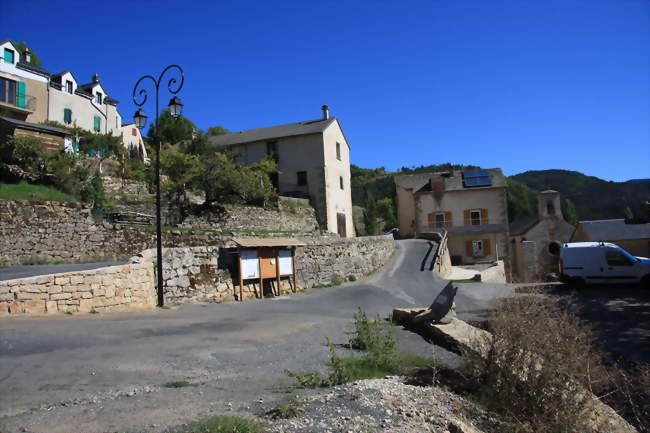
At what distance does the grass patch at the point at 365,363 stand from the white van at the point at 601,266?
1068 cm

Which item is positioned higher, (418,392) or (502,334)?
(502,334)

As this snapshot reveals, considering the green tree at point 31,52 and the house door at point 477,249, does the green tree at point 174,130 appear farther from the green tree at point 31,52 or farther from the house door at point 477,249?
the house door at point 477,249

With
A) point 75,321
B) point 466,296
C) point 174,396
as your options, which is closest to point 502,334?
point 174,396

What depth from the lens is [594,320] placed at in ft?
34.7

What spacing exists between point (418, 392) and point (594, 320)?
749cm

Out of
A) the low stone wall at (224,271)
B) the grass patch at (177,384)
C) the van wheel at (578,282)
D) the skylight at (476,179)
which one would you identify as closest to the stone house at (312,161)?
the low stone wall at (224,271)

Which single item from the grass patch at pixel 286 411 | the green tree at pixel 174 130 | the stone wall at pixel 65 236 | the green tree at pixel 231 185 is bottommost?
the grass patch at pixel 286 411

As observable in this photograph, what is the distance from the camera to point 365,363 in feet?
21.7

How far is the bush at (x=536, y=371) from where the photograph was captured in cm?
481

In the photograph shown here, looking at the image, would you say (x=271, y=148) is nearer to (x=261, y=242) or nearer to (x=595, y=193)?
(x=261, y=242)

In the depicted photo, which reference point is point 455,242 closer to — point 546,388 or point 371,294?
point 371,294

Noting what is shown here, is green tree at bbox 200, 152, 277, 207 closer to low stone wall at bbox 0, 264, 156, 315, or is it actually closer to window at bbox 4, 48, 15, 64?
low stone wall at bbox 0, 264, 156, 315

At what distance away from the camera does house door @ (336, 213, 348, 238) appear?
31531 millimetres

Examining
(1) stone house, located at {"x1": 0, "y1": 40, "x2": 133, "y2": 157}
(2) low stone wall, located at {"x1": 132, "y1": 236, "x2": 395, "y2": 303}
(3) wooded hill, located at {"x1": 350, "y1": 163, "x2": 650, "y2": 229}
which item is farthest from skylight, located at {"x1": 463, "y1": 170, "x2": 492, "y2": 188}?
(1) stone house, located at {"x1": 0, "y1": 40, "x2": 133, "y2": 157}
